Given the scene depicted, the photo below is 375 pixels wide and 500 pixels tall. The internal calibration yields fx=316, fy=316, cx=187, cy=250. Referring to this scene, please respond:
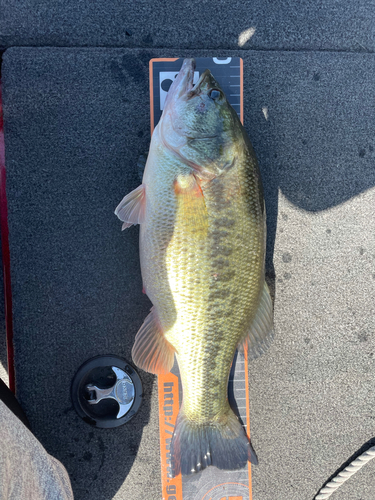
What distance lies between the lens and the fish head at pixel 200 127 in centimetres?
104

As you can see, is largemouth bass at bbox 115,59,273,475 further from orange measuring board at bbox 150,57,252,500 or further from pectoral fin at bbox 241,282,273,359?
orange measuring board at bbox 150,57,252,500

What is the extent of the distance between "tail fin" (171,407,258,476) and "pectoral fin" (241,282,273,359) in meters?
0.30

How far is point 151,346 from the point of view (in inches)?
46.1

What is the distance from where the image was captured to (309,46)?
1.46m

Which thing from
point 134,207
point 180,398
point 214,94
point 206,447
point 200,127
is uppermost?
point 214,94

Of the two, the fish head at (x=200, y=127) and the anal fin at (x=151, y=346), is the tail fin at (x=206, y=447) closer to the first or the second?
the anal fin at (x=151, y=346)

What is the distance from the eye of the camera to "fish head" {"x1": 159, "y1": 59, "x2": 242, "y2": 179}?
3.42ft

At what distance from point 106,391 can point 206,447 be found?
0.45 meters

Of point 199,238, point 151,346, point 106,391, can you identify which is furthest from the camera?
point 106,391

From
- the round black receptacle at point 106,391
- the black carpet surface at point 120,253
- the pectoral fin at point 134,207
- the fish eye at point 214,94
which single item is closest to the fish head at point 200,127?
the fish eye at point 214,94

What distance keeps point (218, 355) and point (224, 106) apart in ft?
2.85

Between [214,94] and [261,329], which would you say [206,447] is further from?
[214,94]

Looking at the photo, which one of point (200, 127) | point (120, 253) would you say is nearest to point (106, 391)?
point (120, 253)

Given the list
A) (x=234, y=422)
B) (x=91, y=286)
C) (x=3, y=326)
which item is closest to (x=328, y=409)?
(x=234, y=422)
